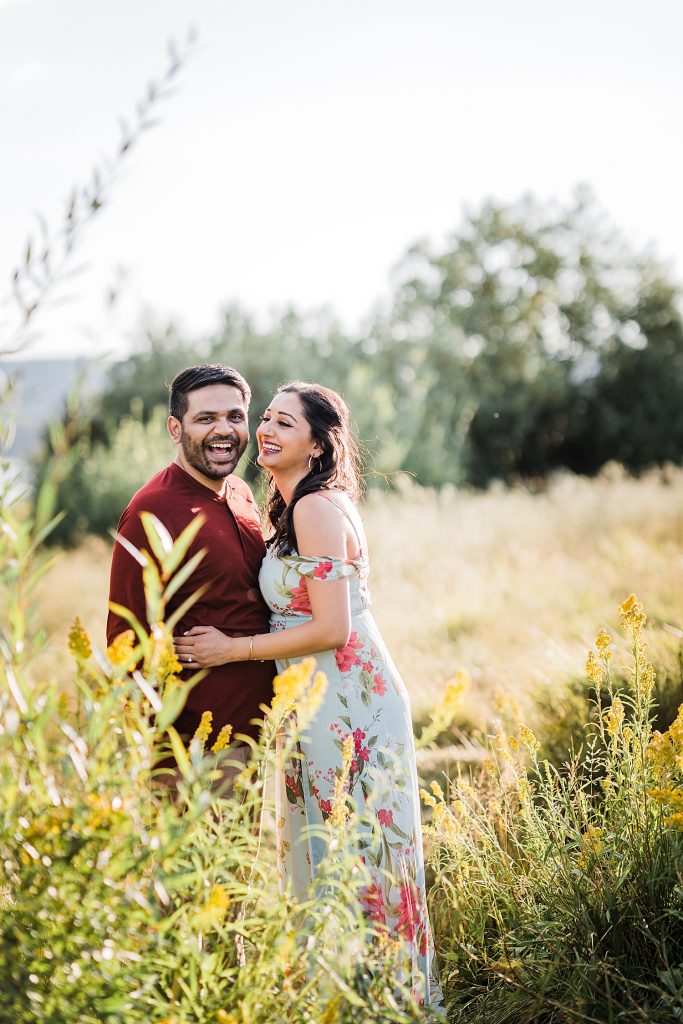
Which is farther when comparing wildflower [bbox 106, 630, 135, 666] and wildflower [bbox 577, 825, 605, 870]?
wildflower [bbox 577, 825, 605, 870]

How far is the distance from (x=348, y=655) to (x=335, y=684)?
0.11m

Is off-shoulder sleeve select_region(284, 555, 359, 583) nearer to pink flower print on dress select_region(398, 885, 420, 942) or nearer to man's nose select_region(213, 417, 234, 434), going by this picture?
man's nose select_region(213, 417, 234, 434)

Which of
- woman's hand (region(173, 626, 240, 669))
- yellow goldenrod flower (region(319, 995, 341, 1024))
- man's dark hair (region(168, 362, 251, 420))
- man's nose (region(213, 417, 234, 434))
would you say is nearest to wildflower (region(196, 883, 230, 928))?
yellow goldenrod flower (region(319, 995, 341, 1024))

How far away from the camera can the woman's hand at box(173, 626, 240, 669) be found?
9.10 ft

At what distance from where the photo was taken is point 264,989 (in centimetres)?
182

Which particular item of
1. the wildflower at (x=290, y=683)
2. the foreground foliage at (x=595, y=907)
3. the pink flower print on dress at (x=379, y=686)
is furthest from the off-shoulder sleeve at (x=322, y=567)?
the wildflower at (x=290, y=683)

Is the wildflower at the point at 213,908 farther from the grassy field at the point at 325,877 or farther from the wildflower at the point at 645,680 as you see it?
the wildflower at the point at 645,680

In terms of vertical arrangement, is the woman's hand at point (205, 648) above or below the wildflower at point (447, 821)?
above

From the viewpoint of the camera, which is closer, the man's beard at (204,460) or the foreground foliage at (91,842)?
the foreground foliage at (91,842)

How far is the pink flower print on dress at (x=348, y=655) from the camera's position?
287 cm

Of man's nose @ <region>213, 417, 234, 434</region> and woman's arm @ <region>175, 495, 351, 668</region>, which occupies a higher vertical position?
man's nose @ <region>213, 417, 234, 434</region>

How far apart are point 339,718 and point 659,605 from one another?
376 centimetres

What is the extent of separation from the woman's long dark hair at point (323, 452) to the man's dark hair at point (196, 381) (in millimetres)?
192

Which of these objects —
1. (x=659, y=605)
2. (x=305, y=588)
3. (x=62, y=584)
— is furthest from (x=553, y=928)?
(x=62, y=584)
